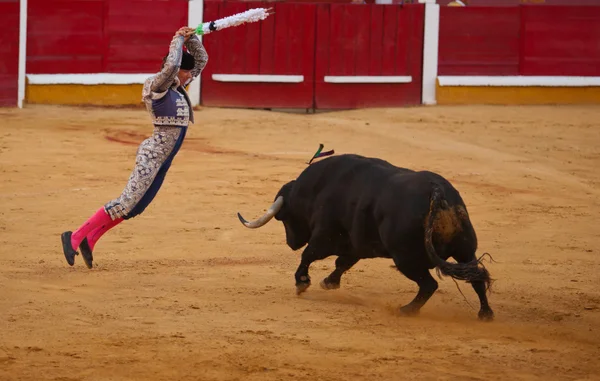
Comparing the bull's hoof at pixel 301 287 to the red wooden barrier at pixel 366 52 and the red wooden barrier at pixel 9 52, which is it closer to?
the red wooden barrier at pixel 9 52

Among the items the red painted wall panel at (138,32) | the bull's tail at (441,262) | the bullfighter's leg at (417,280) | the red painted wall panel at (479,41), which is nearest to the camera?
the bull's tail at (441,262)

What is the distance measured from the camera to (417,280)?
4.41 meters

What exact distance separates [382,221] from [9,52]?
308 inches

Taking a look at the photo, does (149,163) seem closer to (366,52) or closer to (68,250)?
(68,250)

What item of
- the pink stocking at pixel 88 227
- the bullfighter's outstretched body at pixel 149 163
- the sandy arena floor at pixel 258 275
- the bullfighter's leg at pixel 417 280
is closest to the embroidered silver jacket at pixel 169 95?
the bullfighter's outstretched body at pixel 149 163

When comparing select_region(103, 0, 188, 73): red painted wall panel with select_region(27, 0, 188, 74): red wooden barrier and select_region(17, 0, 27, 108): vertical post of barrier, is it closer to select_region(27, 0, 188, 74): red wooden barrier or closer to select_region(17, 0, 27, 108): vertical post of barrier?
select_region(27, 0, 188, 74): red wooden barrier

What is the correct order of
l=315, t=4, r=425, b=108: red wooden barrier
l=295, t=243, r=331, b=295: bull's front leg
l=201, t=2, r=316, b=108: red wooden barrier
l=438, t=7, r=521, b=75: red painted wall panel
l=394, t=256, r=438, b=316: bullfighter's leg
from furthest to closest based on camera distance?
l=438, t=7, r=521, b=75: red painted wall panel, l=315, t=4, r=425, b=108: red wooden barrier, l=201, t=2, r=316, b=108: red wooden barrier, l=295, t=243, r=331, b=295: bull's front leg, l=394, t=256, r=438, b=316: bullfighter's leg

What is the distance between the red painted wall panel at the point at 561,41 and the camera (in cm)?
1259

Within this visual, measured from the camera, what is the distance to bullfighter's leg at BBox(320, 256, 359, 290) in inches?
195

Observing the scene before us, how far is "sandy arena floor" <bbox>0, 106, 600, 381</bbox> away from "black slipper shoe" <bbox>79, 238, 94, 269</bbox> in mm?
74

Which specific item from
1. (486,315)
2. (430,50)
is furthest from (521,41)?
(486,315)

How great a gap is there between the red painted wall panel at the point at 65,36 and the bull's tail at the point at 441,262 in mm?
8208

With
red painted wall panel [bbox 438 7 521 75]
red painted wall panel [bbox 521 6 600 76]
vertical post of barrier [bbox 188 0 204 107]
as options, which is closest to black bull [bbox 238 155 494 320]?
vertical post of barrier [bbox 188 0 204 107]

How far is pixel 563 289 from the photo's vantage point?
5102 millimetres
